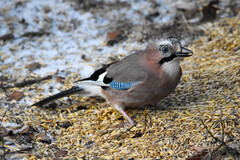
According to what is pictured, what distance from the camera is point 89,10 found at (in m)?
6.52

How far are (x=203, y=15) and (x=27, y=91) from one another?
10.5ft

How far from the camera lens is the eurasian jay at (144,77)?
139 inches

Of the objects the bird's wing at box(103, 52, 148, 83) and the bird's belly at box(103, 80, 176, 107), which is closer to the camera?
the bird's belly at box(103, 80, 176, 107)

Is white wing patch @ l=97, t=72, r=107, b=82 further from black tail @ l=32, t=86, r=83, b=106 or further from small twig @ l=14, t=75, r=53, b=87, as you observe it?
small twig @ l=14, t=75, r=53, b=87

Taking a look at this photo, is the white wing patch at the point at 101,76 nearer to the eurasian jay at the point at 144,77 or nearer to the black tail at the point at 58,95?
the eurasian jay at the point at 144,77

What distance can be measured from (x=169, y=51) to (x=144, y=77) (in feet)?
1.23

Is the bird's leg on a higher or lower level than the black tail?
lower

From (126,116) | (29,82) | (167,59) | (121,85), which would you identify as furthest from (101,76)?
(29,82)

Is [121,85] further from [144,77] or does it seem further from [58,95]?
[58,95]

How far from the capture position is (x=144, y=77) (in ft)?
11.8

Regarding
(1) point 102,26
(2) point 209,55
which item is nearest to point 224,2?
(2) point 209,55

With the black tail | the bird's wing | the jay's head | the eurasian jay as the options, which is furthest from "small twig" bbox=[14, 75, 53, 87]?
the jay's head

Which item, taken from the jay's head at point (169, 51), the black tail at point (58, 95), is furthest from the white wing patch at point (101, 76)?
the jay's head at point (169, 51)

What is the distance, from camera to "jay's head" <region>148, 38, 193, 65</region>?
11.5ft
